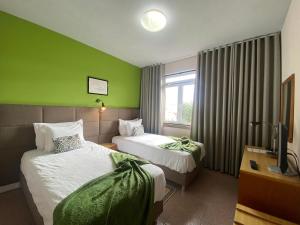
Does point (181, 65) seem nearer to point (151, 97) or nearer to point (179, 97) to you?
point (179, 97)

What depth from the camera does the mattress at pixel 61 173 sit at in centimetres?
114

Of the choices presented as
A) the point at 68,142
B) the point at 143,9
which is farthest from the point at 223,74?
the point at 68,142

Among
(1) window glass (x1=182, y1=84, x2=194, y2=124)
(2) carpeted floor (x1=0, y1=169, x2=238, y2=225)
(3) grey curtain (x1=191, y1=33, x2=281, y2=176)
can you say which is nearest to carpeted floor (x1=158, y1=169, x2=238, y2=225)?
(2) carpeted floor (x1=0, y1=169, x2=238, y2=225)

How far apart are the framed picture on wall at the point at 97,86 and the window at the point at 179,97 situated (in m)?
1.66

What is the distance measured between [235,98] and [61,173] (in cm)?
302

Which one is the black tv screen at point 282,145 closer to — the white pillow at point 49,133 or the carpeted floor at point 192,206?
the carpeted floor at point 192,206

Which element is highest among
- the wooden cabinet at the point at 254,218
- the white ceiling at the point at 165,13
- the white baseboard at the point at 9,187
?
the white ceiling at the point at 165,13

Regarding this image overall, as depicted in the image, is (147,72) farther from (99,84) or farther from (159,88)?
(99,84)

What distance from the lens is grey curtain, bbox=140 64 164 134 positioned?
4.06 m

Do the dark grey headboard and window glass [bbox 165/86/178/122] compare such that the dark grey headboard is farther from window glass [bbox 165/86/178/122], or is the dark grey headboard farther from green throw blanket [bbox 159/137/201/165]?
window glass [bbox 165/86/178/122]

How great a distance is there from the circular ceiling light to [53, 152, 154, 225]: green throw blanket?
1982 millimetres

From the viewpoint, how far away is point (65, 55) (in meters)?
2.70

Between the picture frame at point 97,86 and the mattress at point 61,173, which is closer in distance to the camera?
the mattress at point 61,173

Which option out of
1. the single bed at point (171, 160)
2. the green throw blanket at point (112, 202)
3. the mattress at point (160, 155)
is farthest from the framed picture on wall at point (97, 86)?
the green throw blanket at point (112, 202)
